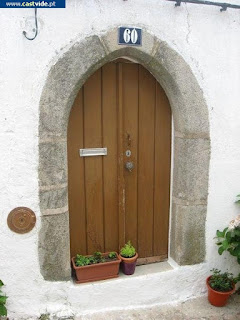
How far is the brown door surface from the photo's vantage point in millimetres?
2932

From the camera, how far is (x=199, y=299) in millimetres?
3230

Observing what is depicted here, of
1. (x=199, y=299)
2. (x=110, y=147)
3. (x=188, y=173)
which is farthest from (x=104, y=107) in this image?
(x=199, y=299)

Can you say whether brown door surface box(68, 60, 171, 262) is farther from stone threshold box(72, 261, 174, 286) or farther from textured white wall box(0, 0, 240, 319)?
textured white wall box(0, 0, 240, 319)

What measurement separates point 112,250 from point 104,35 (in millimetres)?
1947

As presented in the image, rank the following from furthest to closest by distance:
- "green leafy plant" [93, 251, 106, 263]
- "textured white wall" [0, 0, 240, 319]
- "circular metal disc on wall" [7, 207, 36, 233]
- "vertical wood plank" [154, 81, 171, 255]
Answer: "vertical wood plank" [154, 81, 171, 255]
"green leafy plant" [93, 251, 106, 263]
"circular metal disc on wall" [7, 207, 36, 233]
"textured white wall" [0, 0, 240, 319]

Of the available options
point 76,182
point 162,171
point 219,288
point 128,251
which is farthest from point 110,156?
point 219,288

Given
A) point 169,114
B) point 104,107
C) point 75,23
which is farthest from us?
point 169,114

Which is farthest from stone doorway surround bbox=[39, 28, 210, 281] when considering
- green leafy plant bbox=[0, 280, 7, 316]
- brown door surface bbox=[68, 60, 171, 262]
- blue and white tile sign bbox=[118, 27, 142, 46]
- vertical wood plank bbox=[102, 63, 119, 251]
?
green leafy plant bbox=[0, 280, 7, 316]

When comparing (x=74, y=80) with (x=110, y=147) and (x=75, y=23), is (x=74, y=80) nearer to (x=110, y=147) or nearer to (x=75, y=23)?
(x=75, y=23)

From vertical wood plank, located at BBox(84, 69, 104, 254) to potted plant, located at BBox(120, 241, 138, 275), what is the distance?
0.23 meters

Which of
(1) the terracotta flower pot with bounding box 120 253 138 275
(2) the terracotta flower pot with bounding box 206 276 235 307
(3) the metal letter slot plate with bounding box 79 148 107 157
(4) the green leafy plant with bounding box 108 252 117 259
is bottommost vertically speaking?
(2) the terracotta flower pot with bounding box 206 276 235 307

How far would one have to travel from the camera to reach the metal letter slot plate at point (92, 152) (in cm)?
293

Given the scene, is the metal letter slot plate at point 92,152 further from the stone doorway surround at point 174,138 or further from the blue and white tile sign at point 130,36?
the blue and white tile sign at point 130,36

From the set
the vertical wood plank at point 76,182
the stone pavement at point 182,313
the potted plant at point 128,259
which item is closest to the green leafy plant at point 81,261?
the vertical wood plank at point 76,182
